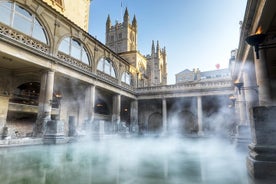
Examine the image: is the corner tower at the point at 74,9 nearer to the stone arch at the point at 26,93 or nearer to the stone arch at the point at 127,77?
the stone arch at the point at 127,77

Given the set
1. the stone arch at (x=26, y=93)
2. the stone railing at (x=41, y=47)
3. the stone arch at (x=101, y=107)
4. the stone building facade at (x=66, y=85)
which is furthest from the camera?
the stone arch at (x=101, y=107)

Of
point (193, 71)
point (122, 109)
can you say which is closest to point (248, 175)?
point (122, 109)

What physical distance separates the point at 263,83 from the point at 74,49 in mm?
14689

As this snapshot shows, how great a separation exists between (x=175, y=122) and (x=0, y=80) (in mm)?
22308

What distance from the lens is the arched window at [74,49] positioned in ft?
49.1

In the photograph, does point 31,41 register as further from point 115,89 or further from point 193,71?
point 193,71

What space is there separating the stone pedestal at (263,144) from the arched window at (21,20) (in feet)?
44.6

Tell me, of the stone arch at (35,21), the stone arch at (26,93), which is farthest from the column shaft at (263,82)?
the stone arch at (26,93)

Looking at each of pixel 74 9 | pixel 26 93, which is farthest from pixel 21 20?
pixel 74 9

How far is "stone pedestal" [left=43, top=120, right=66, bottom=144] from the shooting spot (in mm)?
10461

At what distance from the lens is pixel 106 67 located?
2077cm

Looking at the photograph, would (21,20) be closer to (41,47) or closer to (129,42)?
(41,47)

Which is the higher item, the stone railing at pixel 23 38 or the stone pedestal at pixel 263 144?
the stone railing at pixel 23 38

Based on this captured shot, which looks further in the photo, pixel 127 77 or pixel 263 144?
pixel 127 77
